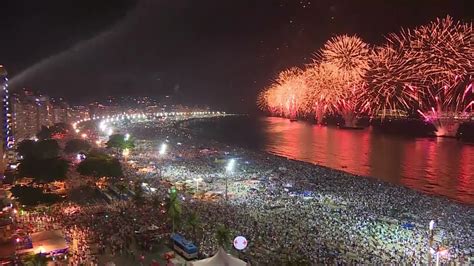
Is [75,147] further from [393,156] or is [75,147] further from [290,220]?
[393,156]

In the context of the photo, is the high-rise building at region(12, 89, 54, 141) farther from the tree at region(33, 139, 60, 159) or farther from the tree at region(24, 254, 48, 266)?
the tree at region(24, 254, 48, 266)

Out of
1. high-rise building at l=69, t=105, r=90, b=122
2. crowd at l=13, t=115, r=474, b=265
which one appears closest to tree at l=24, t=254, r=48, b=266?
crowd at l=13, t=115, r=474, b=265

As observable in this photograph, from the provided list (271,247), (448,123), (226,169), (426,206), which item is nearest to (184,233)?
(271,247)

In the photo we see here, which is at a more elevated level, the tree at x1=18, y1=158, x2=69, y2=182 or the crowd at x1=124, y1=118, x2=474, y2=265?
the tree at x1=18, y1=158, x2=69, y2=182

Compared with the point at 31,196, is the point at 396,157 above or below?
below

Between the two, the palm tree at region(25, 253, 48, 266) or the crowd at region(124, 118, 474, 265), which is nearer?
the palm tree at region(25, 253, 48, 266)

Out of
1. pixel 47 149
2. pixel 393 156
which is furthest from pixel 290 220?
pixel 393 156
